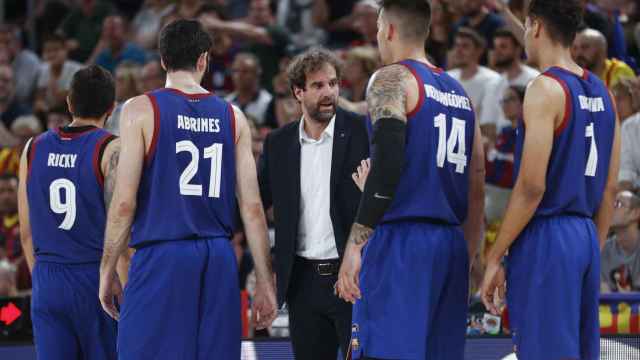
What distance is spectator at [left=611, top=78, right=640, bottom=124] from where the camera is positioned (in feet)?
34.4

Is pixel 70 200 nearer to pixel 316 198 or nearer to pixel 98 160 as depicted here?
pixel 98 160

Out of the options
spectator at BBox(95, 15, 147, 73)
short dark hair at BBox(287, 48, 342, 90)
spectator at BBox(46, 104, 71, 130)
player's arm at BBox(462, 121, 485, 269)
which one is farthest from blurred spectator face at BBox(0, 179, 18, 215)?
player's arm at BBox(462, 121, 485, 269)

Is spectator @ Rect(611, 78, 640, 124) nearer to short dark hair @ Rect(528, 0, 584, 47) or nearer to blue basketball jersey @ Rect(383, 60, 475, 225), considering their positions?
short dark hair @ Rect(528, 0, 584, 47)

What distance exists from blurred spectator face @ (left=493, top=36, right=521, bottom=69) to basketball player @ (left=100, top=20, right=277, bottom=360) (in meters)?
5.70

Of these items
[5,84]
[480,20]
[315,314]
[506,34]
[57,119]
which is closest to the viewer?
[315,314]

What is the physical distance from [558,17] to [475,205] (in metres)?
1.13

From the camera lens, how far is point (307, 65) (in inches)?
276

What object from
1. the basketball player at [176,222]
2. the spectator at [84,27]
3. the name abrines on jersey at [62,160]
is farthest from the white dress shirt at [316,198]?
the spectator at [84,27]

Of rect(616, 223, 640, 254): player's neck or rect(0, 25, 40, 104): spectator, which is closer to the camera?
rect(616, 223, 640, 254): player's neck

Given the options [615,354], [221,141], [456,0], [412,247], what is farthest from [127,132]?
[456,0]

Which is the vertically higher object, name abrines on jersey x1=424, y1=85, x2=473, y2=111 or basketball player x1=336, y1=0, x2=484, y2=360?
name abrines on jersey x1=424, y1=85, x2=473, y2=111

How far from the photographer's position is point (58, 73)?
1438 centimetres

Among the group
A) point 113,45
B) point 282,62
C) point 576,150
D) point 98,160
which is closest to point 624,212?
point 576,150

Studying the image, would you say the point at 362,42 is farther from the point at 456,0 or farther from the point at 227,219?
the point at 227,219
